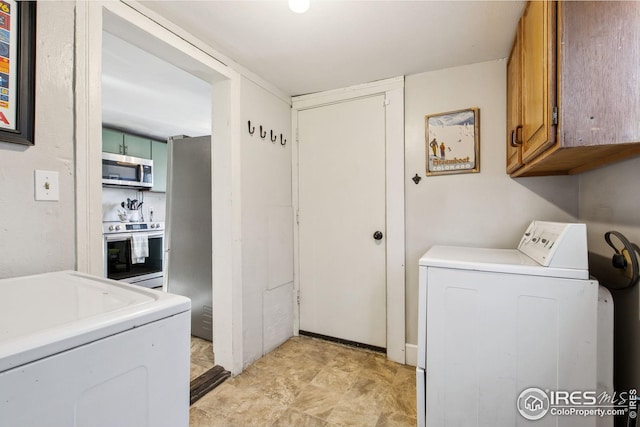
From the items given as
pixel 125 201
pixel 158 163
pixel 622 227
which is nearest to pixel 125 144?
pixel 158 163

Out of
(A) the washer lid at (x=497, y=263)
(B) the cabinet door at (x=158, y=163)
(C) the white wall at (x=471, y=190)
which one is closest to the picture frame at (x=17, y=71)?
(A) the washer lid at (x=497, y=263)

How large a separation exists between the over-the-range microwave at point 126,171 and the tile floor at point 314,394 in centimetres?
275

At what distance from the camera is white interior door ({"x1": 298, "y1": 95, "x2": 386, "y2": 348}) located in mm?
2275

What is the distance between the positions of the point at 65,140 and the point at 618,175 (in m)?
2.32

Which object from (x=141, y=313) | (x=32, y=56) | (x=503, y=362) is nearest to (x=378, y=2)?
(x=32, y=56)

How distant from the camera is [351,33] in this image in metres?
1.64

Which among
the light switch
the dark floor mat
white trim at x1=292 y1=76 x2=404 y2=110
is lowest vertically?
the dark floor mat

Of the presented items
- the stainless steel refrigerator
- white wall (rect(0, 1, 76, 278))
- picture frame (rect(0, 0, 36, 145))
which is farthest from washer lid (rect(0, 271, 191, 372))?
the stainless steel refrigerator

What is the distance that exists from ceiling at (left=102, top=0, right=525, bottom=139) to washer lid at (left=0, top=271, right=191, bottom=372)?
1207 millimetres

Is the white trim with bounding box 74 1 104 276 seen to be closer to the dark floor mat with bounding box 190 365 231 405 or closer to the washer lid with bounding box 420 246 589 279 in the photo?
the dark floor mat with bounding box 190 365 231 405

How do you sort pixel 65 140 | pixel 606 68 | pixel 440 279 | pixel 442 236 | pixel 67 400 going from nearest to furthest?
pixel 67 400, pixel 606 68, pixel 65 140, pixel 440 279, pixel 442 236

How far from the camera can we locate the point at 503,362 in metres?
1.25

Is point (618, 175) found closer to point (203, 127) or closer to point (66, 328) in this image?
point (66, 328)

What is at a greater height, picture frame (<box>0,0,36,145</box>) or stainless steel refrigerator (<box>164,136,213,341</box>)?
picture frame (<box>0,0,36,145</box>)
